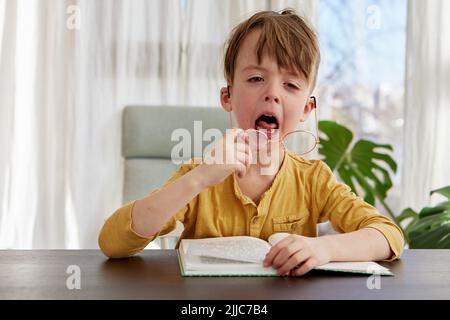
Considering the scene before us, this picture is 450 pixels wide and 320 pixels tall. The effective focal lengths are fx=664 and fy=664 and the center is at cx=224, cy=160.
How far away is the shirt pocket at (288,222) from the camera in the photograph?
1.28 m

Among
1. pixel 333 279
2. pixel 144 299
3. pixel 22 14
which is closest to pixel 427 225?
pixel 333 279

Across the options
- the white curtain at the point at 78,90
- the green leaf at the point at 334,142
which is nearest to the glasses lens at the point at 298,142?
the green leaf at the point at 334,142

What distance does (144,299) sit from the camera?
77cm

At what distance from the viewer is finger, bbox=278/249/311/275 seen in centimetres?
93

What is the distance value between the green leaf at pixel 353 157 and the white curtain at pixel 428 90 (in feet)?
1.42

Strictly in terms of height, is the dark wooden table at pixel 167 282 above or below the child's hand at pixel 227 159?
below

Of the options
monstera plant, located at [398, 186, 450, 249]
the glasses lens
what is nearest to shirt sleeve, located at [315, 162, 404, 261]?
monstera plant, located at [398, 186, 450, 249]

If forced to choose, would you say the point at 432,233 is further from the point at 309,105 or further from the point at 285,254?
the point at 285,254

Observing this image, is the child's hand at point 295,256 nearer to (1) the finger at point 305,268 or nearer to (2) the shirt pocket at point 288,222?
(1) the finger at point 305,268

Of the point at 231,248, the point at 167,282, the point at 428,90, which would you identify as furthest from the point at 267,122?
the point at 428,90

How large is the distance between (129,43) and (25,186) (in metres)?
0.85

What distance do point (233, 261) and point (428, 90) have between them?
8.67 feet

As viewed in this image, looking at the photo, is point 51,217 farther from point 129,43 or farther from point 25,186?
point 129,43

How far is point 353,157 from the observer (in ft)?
9.93
